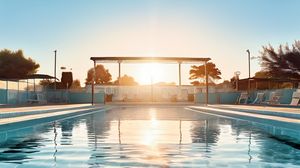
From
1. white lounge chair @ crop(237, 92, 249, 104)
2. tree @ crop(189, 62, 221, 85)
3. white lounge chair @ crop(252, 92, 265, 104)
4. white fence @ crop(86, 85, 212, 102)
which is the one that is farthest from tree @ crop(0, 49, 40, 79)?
white lounge chair @ crop(252, 92, 265, 104)

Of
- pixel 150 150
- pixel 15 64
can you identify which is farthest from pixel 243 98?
pixel 15 64

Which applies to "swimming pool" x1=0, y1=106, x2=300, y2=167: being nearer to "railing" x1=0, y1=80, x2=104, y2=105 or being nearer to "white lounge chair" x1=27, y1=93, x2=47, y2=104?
"railing" x1=0, y1=80, x2=104, y2=105

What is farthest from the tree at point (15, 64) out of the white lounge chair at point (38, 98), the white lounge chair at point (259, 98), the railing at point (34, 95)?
the white lounge chair at point (259, 98)

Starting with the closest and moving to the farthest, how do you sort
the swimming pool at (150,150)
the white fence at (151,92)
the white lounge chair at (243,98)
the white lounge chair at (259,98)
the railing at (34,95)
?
1. the swimming pool at (150,150)
2. the railing at (34,95)
3. the white lounge chair at (259,98)
4. the white lounge chair at (243,98)
5. the white fence at (151,92)

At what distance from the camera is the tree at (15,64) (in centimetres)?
4938

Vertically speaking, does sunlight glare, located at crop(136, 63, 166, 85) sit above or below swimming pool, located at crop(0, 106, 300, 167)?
above

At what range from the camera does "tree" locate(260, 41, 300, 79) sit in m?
37.8

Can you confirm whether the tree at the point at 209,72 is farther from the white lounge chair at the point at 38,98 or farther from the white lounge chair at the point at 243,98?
the white lounge chair at the point at 38,98

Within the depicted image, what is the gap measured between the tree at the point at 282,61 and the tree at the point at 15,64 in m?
28.3

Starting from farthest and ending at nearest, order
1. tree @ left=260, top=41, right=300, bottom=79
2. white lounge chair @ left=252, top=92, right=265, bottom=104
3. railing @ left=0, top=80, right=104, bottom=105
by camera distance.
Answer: tree @ left=260, top=41, right=300, bottom=79 < white lounge chair @ left=252, top=92, right=265, bottom=104 < railing @ left=0, top=80, right=104, bottom=105

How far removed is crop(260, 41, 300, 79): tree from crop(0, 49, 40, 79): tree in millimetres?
28269

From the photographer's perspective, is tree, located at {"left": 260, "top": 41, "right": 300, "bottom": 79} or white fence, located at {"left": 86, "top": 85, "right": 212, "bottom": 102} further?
tree, located at {"left": 260, "top": 41, "right": 300, "bottom": 79}

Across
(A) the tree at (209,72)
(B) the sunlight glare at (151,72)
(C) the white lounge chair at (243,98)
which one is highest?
(A) the tree at (209,72)

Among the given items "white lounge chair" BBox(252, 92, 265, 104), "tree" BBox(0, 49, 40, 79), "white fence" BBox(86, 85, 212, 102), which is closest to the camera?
"white lounge chair" BBox(252, 92, 265, 104)
